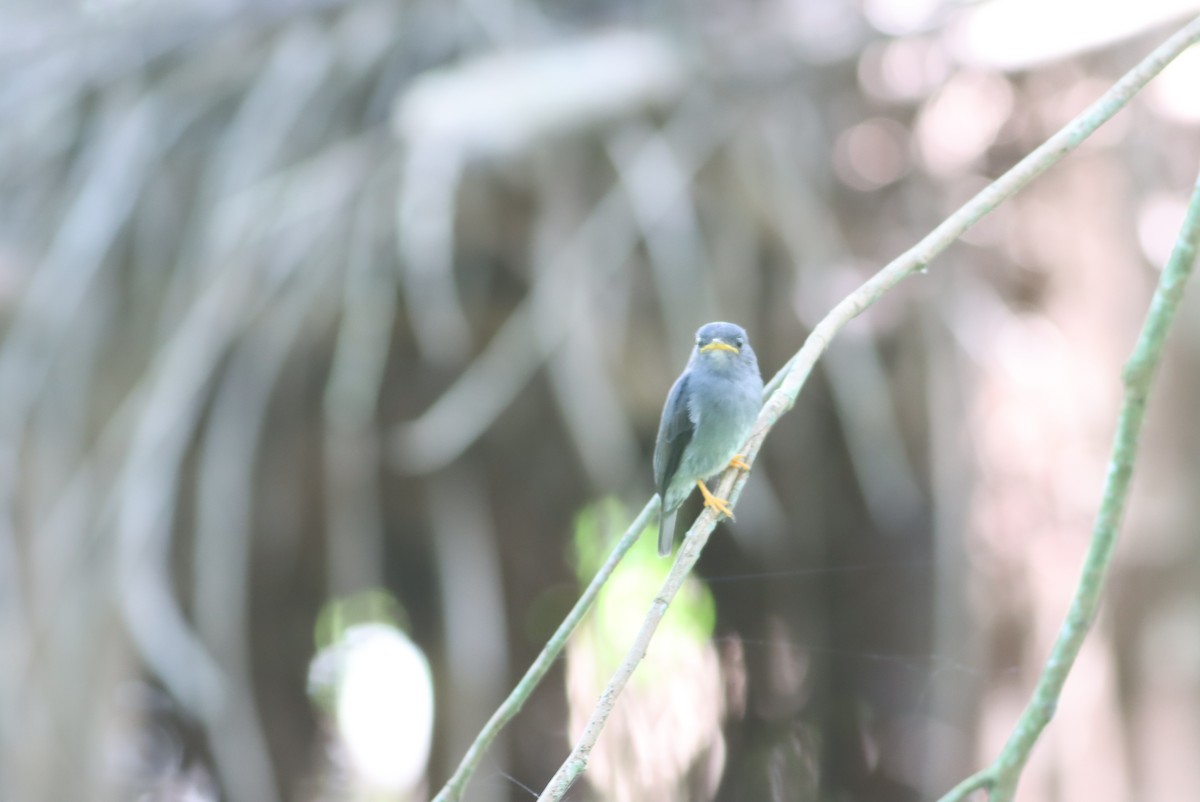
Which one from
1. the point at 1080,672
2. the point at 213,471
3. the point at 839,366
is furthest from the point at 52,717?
the point at 1080,672

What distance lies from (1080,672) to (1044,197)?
1.07 m

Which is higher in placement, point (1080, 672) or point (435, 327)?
point (435, 327)

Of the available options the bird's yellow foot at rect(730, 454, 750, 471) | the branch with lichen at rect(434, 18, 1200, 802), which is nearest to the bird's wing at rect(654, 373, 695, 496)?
the bird's yellow foot at rect(730, 454, 750, 471)

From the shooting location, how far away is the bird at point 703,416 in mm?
1186

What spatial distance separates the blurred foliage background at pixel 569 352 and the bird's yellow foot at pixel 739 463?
979 mm

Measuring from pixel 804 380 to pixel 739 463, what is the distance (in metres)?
0.18

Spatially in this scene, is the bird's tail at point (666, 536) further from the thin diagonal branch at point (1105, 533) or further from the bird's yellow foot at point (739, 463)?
the thin diagonal branch at point (1105, 533)

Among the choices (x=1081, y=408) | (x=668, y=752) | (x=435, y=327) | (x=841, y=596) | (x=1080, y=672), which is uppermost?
(x=435, y=327)

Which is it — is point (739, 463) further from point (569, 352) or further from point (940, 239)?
point (569, 352)

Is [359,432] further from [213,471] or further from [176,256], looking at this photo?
[176,256]

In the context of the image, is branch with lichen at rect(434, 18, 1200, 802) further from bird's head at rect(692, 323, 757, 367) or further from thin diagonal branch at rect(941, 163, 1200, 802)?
bird's head at rect(692, 323, 757, 367)

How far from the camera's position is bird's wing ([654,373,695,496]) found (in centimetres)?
127

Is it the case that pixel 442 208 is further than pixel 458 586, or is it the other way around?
pixel 458 586

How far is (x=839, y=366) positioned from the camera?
2.51m
